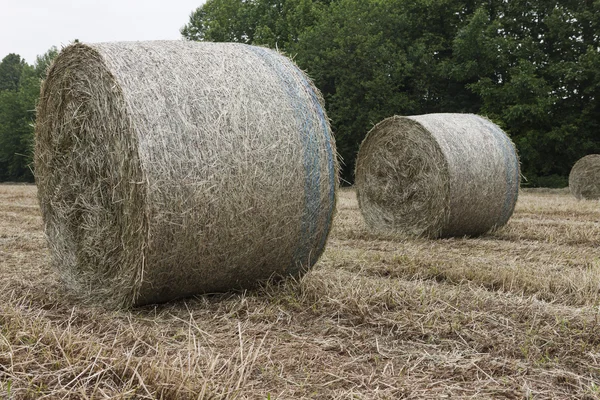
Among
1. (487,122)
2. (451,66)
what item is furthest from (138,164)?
(451,66)

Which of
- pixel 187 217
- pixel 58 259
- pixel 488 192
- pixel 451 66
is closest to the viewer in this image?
pixel 187 217

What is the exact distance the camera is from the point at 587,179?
14.0 metres

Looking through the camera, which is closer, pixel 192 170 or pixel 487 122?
pixel 192 170

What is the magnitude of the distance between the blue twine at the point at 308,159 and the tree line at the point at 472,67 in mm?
15863

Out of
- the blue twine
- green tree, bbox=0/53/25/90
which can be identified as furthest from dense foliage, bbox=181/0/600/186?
green tree, bbox=0/53/25/90

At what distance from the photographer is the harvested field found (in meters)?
2.54

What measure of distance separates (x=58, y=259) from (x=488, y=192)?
16.6 feet

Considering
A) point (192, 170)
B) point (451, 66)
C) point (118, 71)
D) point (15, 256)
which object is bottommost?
point (15, 256)

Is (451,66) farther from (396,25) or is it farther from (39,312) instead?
(39,312)

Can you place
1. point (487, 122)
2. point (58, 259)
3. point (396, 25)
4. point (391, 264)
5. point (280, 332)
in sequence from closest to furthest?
point (280, 332) → point (58, 259) → point (391, 264) → point (487, 122) → point (396, 25)

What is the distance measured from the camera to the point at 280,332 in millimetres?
3463

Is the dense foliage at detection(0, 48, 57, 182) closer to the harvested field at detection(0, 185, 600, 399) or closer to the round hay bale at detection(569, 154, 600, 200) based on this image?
the round hay bale at detection(569, 154, 600, 200)

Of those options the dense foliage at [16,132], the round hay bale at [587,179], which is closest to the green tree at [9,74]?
the dense foliage at [16,132]

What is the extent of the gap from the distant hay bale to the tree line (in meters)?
16.1
